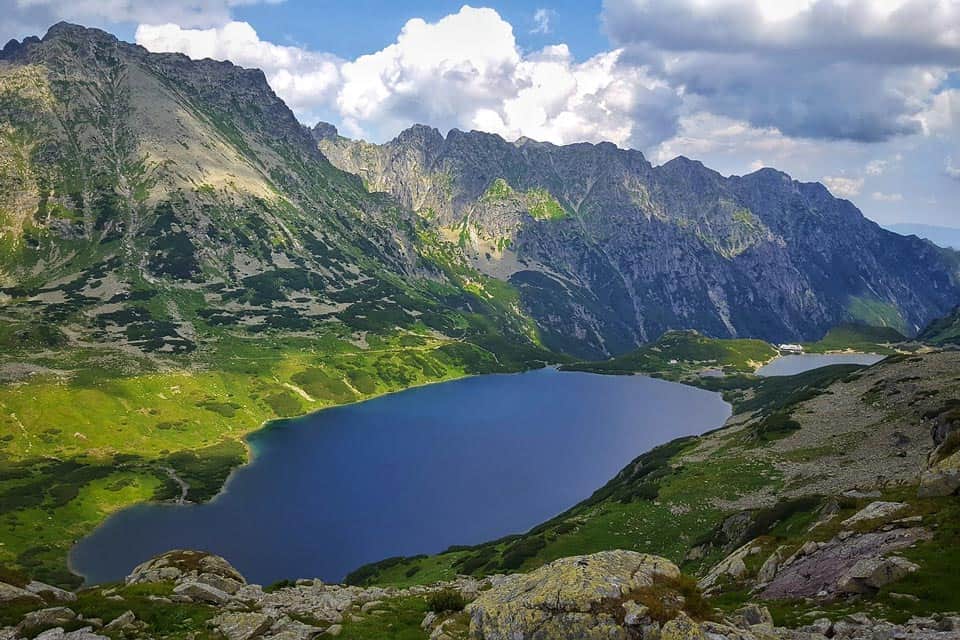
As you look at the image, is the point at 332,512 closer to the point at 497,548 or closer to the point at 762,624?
the point at 497,548

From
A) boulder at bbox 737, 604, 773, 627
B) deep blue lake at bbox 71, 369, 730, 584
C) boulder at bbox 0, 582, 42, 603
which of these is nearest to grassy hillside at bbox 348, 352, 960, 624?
boulder at bbox 737, 604, 773, 627

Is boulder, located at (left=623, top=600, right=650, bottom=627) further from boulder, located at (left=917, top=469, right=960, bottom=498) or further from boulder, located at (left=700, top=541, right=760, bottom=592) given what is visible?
boulder, located at (left=917, top=469, right=960, bottom=498)

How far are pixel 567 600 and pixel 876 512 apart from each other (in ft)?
85.0

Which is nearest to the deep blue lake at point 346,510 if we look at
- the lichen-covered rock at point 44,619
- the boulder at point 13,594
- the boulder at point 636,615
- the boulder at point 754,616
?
the boulder at point 13,594

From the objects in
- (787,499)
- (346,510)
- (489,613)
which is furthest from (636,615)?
(346,510)

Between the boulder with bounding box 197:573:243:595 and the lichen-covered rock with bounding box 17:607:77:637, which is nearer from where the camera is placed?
the lichen-covered rock with bounding box 17:607:77:637

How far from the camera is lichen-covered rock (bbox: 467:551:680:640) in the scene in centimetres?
1867

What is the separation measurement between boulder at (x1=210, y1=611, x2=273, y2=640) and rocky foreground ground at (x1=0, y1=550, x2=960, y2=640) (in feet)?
0.16

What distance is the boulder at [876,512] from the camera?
32.8m

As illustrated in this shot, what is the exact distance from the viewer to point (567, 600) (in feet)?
63.0

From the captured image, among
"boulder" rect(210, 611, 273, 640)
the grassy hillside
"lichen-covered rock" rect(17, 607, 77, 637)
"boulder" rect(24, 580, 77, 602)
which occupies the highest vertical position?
"boulder" rect(24, 580, 77, 602)

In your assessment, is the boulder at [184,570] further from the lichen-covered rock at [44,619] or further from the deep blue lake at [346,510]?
the deep blue lake at [346,510]

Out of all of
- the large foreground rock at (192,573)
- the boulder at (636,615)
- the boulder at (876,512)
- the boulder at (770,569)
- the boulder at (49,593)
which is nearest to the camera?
the boulder at (636,615)

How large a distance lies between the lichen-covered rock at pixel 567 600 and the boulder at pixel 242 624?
11071 mm
